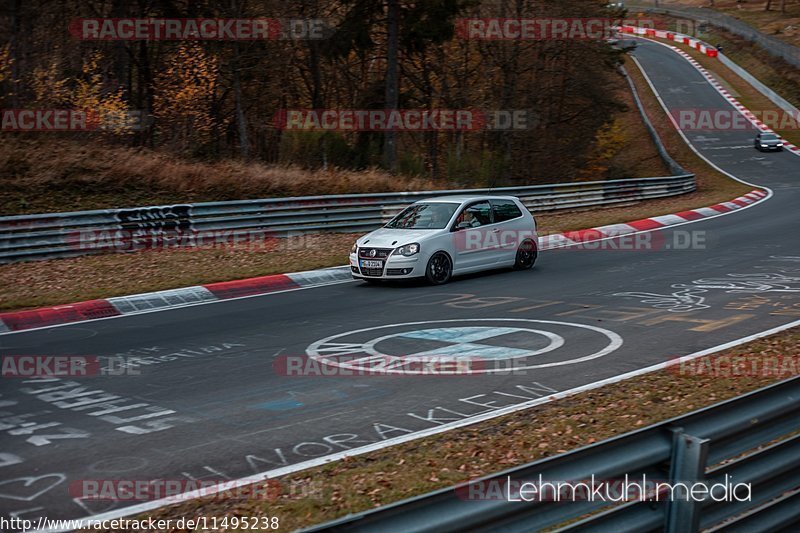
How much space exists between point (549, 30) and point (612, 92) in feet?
19.5

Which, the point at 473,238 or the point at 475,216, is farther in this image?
the point at 475,216

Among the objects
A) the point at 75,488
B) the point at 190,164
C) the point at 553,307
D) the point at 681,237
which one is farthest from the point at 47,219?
the point at 681,237

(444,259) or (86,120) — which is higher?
(86,120)

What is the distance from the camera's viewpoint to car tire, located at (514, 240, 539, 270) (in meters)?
17.9

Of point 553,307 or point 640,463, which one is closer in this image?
point 640,463

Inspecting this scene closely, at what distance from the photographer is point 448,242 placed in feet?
54.3

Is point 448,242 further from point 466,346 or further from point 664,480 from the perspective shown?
point 664,480

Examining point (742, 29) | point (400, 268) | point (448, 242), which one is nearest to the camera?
point (400, 268)

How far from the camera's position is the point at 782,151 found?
51812 millimetres

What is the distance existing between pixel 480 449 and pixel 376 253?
9.41 meters

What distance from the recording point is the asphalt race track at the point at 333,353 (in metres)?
6.95

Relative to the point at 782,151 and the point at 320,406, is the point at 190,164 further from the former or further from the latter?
the point at 782,151

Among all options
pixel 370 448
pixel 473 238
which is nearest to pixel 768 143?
pixel 473 238

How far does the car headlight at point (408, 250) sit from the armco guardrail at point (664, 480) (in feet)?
36.9
